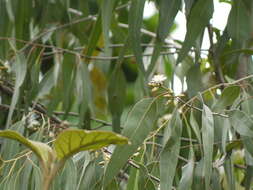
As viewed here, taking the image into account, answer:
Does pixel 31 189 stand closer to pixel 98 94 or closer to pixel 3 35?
pixel 3 35

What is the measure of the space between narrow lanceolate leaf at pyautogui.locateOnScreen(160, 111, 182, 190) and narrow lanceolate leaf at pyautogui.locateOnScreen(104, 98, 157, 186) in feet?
0.13

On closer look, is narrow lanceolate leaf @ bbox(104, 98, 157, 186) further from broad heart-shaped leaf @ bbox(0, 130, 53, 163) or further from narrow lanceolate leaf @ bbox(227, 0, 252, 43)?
narrow lanceolate leaf @ bbox(227, 0, 252, 43)

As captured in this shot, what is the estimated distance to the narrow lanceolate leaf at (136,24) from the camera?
1.39 m

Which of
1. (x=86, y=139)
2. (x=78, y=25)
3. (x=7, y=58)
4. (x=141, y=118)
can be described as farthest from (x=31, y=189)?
(x=78, y=25)

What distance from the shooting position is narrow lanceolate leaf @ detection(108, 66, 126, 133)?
176 centimetres

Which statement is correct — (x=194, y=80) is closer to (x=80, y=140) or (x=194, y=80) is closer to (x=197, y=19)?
(x=197, y=19)

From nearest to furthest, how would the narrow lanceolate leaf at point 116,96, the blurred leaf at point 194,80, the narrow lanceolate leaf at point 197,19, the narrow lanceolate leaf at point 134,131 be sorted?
the narrow lanceolate leaf at point 134,131
the narrow lanceolate leaf at point 197,19
the blurred leaf at point 194,80
the narrow lanceolate leaf at point 116,96

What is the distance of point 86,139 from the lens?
884 mm

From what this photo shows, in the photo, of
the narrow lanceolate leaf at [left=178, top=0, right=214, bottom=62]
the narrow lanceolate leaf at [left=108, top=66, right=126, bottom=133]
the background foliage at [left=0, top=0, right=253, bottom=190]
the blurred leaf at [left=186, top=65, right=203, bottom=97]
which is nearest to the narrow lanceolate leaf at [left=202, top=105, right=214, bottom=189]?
the background foliage at [left=0, top=0, right=253, bottom=190]

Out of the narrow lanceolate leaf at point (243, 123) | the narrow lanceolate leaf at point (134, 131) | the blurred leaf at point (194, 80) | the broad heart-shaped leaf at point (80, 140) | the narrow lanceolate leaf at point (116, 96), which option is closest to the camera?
the broad heart-shaped leaf at point (80, 140)

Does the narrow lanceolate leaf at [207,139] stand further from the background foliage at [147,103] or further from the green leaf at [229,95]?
the green leaf at [229,95]

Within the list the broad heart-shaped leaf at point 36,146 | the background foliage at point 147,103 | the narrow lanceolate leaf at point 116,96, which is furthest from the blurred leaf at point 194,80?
the broad heart-shaped leaf at point 36,146

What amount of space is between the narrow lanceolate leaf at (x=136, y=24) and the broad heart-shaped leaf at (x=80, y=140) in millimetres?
542

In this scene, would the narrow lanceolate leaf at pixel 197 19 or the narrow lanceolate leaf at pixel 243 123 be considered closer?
the narrow lanceolate leaf at pixel 243 123
